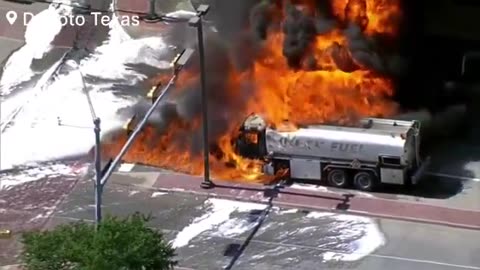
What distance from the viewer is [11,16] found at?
49312 mm

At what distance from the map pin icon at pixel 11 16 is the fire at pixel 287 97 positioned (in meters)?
8.54

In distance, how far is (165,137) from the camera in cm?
4275

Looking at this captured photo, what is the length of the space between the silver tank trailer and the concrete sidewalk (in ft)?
3.80

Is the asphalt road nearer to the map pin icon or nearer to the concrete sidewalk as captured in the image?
the concrete sidewalk

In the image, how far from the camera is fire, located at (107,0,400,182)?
42.1 metres

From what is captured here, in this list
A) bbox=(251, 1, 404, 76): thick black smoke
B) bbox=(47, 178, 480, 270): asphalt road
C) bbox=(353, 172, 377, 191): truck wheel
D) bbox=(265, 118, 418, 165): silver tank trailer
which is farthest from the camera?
bbox=(251, 1, 404, 76): thick black smoke

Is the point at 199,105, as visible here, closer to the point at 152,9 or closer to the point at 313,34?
Answer: the point at 313,34

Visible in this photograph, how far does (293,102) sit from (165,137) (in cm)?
409

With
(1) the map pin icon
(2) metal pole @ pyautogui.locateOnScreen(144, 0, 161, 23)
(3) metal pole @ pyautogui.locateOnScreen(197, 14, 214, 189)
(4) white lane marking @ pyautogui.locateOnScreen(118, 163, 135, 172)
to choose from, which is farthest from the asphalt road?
(1) the map pin icon

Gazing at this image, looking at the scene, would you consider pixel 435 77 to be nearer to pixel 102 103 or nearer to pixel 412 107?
pixel 412 107

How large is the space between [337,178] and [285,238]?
3137mm

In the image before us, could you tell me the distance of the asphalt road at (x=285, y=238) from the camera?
37562 millimetres

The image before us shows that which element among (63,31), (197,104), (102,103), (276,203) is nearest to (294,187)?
(276,203)

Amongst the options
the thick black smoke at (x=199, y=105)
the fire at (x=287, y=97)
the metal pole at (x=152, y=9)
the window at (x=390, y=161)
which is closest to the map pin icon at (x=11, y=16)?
the metal pole at (x=152, y=9)
